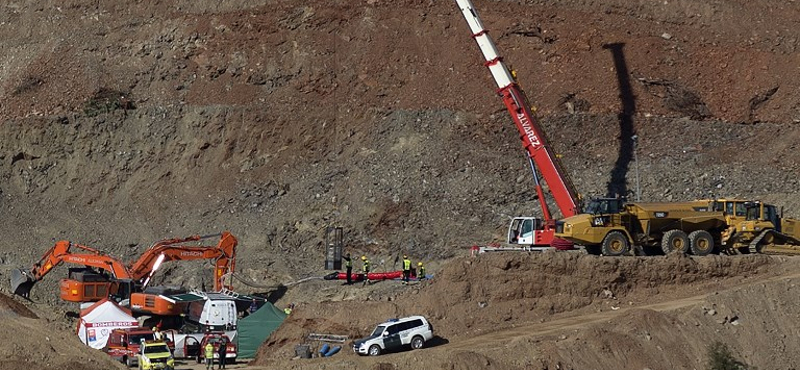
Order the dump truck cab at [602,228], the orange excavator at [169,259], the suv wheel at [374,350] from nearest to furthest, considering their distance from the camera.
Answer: the suv wheel at [374,350] < the dump truck cab at [602,228] < the orange excavator at [169,259]

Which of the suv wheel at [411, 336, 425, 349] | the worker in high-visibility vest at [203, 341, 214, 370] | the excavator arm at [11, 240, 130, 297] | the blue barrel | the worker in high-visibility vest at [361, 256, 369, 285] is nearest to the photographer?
the suv wheel at [411, 336, 425, 349]

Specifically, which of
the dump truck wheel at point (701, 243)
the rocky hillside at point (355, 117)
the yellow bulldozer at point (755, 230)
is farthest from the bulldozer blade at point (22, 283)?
the yellow bulldozer at point (755, 230)

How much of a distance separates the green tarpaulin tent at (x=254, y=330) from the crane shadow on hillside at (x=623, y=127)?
15733 millimetres

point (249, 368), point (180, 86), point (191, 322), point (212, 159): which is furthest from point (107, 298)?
point (180, 86)

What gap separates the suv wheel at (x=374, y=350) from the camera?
32.6 meters

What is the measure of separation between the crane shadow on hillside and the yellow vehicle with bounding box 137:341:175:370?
63.9ft

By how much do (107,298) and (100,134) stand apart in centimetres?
1547

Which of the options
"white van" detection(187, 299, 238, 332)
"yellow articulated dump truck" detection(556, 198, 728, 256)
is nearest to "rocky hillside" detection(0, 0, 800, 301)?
"white van" detection(187, 299, 238, 332)

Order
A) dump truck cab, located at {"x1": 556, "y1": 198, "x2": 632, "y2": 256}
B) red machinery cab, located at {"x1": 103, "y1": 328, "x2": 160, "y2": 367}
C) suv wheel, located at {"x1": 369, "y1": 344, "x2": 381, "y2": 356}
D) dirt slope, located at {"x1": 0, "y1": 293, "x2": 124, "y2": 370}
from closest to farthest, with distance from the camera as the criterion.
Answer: dirt slope, located at {"x1": 0, "y1": 293, "x2": 124, "y2": 370} < suv wheel, located at {"x1": 369, "y1": 344, "x2": 381, "y2": 356} < red machinery cab, located at {"x1": 103, "y1": 328, "x2": 160, "y2": 367} < dump truck cab, located at {"x1": 556, "y1": 198, "x2": 632, "y2": 256}

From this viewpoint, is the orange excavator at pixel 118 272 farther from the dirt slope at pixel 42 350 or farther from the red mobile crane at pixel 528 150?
the red mobile crane at pixel 528 150

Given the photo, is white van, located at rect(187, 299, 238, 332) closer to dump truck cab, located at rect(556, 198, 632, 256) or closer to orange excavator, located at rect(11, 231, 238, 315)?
orange excavator, located at rect(11, 231, 238, 315)

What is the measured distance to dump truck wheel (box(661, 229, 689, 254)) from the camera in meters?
37.7

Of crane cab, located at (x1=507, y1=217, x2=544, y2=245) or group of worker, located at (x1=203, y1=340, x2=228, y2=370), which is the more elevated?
crane cab, located at (x1=507, y1=217, x2=544, y2=245)

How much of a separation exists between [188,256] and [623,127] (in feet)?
62.0
